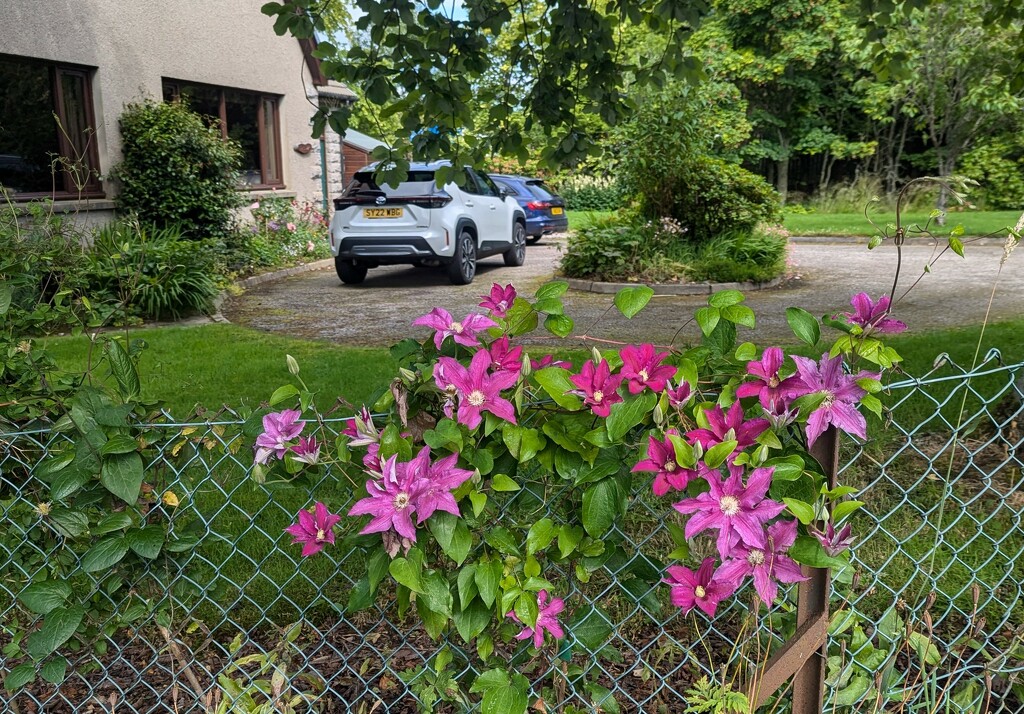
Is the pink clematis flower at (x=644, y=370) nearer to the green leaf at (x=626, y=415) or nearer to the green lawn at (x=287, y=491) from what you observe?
the green leaf at (x=626, y=415)

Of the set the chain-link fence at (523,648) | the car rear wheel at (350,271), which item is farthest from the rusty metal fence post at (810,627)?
the car rear wheel at (350,271)

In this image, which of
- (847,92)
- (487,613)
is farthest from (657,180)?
(847,92)

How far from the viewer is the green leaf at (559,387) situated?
157 centimetres

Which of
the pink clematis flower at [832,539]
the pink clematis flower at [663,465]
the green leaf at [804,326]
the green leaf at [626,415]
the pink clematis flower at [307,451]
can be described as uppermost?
the green leaf at [804,326]

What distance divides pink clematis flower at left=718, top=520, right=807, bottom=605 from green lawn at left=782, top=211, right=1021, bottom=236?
641 inches

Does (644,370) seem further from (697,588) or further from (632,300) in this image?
(697,588)

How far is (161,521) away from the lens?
212 centimetres

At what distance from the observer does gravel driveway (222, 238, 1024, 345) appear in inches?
324

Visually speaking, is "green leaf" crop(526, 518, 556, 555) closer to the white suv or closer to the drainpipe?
the white suv

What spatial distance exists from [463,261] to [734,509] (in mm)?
10536

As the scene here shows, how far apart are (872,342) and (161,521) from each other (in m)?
1.69

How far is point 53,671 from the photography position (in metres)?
1.96

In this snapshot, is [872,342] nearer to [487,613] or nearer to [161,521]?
[487,613]

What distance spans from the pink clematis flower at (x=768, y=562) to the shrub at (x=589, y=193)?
2664cm
